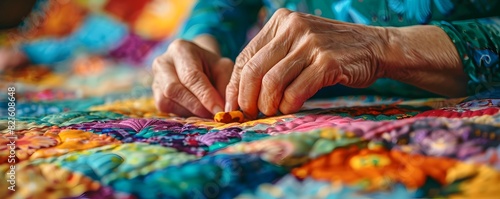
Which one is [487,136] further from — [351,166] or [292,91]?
[292,91]

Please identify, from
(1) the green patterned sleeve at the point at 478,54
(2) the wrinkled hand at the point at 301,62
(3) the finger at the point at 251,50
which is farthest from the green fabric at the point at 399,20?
(3) the finger at the point at 251,50

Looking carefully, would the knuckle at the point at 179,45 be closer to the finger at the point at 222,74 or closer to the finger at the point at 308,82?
the finger at the point at 222,74

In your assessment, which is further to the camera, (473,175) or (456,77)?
(456,77)

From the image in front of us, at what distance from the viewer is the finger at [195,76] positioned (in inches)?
31.2

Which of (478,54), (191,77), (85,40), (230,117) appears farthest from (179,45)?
(85,40)

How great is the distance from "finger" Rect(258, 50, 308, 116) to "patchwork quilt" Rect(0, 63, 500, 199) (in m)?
0.04

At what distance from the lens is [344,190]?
0.40m

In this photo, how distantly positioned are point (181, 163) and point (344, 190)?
0.16 m

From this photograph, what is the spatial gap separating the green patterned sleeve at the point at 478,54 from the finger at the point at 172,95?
14.3 inches

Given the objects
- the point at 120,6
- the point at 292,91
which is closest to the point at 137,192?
the point at 292,91

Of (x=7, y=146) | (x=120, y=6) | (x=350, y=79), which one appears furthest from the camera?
(x=120, y=6)

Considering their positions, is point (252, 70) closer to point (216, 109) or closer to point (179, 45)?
point (216, 109)

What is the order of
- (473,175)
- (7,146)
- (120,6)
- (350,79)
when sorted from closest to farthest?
(473,175) → (7,146) → (350,79) → (120,6)

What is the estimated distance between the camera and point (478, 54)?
2.43 feet
